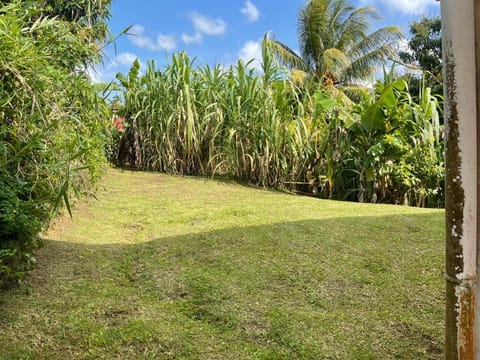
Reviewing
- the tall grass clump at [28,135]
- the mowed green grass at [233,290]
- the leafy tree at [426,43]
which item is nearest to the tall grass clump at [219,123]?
the mowed green grass at [233,290]

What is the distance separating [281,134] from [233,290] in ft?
10.5

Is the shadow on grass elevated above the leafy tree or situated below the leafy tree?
below

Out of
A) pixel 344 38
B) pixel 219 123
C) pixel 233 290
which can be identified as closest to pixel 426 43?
pixel 344 38

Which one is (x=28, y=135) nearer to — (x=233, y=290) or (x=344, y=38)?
(x=233, y=290)

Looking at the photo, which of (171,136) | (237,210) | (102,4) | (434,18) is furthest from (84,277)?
(434,18)

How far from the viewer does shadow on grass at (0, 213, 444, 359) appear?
164 centimetres

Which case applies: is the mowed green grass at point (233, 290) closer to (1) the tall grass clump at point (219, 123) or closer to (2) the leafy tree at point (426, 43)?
(1) the tall grass clump at point (219, 123)

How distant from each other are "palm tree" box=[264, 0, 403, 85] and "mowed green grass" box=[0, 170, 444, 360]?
1434cm

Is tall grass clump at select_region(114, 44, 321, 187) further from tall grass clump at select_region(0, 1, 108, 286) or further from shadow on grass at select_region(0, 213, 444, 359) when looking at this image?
tall grass clump at select_region(0, 1, 108, 286)

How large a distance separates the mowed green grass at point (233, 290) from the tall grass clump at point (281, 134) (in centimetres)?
176

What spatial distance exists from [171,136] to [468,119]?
420 cm

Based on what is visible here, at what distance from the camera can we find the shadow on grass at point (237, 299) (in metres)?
1.64

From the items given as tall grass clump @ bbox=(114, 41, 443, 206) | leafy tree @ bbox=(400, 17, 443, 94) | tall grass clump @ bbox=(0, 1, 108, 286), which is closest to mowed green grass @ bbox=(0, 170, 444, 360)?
tall grass clump @ bbox=(0, 1, 108, 286)

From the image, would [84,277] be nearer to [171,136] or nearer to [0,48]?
[0,48]
